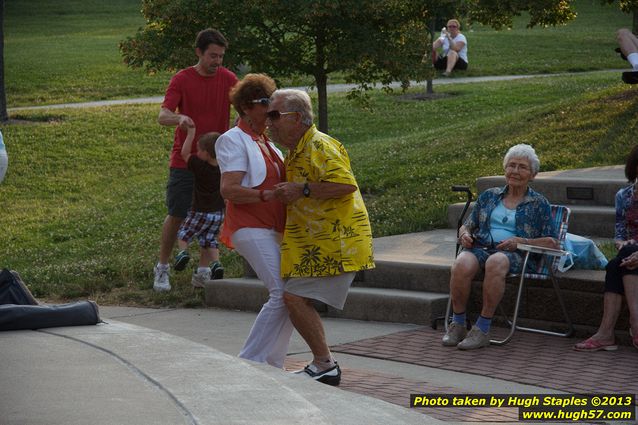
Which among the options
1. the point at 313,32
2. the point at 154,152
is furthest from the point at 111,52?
the point at 313,32

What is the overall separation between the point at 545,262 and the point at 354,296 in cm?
176

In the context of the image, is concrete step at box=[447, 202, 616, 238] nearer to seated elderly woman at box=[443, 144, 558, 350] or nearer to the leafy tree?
seated elderly woman at box=[443, 144, 558, 350]

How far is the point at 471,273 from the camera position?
26.6ft

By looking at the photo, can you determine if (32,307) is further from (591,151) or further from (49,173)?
(49,173)

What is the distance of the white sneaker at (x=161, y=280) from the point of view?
10555mm

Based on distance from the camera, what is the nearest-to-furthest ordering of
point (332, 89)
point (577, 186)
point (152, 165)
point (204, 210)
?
point (204, 210) < point (577, 186) < point (152, 165) < point (332, 89)

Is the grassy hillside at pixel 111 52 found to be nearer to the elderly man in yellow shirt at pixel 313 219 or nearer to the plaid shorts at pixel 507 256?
the plaid shorts at pixel 507 256

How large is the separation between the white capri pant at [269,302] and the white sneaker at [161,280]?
12.0ft

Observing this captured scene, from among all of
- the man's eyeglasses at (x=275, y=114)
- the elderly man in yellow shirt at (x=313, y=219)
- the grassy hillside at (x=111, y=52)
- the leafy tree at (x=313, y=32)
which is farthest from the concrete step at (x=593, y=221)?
the grassy hillside at (x=111, y=52)

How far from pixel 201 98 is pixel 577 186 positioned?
3.57 meters

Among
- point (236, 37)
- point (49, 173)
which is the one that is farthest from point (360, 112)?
point (236, 37)

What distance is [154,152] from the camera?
20.8 m

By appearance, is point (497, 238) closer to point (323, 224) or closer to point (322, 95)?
point (323, 224)

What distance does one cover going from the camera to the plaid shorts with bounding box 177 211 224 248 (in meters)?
10.2
